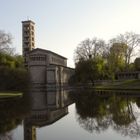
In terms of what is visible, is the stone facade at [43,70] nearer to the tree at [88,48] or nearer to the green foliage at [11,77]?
the tree at [88,48]

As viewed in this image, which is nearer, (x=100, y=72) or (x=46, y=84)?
(x=100, y=72)

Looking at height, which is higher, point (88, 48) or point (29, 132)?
point (88, 48)

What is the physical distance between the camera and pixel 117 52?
91.7 metres

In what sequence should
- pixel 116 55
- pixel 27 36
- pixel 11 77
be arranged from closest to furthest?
pixel 11 77
pixel 116 55
pixel 27 36

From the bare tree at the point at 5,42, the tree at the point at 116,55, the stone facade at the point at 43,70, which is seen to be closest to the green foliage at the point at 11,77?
the bare tree at the point at 5,42

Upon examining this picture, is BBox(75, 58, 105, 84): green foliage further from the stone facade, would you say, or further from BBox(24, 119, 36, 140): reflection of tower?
BBox(24, 119, 36, 140): reflection of tower

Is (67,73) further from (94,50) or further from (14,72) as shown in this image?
(14,72)

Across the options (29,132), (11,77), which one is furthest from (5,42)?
(29,132)

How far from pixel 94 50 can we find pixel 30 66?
70.9 feet

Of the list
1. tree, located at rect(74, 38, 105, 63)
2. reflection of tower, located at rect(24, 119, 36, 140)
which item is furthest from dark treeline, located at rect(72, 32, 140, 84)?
reflection of tower, located at rect(24, 119, 36, 140)

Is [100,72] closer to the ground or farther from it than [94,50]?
closer to the ground

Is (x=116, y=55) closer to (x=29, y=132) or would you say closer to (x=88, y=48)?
(x=88, y=48)

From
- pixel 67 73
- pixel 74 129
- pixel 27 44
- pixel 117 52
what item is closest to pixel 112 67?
pixel 117 52

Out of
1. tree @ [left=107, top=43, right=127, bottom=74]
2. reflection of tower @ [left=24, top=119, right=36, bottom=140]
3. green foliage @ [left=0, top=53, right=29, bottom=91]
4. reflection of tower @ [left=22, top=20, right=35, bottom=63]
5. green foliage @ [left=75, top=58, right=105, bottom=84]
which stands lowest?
reflection of tower @ [left=24, top=119, right=36, bottom=140]
